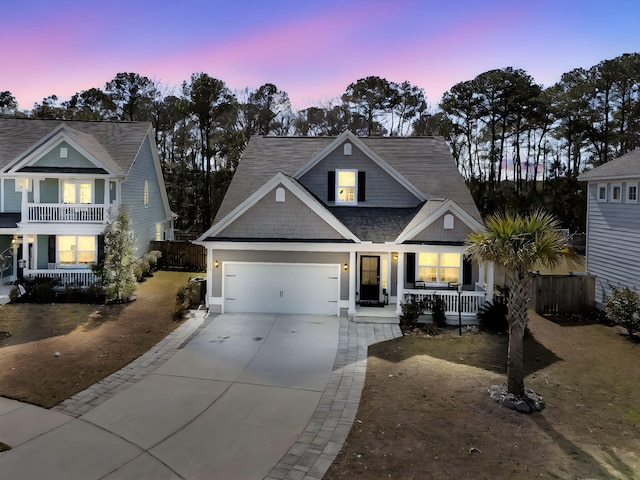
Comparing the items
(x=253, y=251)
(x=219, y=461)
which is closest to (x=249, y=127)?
(x=253, y=251)

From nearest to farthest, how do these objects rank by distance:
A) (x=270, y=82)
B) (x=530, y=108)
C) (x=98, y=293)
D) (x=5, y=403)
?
(x=5, y=403) → (x=98, y=293) → (x=530, y=108) → (x=270, y=82)

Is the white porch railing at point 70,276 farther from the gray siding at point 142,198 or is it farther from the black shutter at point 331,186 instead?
the black shutter at point 331,186

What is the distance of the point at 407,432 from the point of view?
755 cm

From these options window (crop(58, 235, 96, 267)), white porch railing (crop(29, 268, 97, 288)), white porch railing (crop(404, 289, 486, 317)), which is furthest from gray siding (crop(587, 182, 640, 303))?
window (crop(58, 235, 96, 267))

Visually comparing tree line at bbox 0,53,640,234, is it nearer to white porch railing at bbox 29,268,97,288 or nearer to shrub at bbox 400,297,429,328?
white porch railing at bbox 29,268,97,288

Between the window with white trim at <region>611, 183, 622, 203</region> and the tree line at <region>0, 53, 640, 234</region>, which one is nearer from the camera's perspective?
the window with white trim at <region>611, 183, 622, 203</region>

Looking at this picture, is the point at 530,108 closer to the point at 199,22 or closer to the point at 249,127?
the point at 249,127

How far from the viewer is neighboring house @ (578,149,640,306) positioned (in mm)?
16062

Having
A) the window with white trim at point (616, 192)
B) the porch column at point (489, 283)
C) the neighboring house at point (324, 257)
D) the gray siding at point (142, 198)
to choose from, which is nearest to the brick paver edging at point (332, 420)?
the neighboring house at point (324, 257)

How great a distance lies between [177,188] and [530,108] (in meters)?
32.6

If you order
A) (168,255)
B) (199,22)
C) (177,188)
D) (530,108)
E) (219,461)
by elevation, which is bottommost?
(219,461)

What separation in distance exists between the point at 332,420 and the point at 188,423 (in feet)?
8.62

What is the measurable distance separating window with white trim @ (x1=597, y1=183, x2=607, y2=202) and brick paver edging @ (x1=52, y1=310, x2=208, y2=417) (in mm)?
16762

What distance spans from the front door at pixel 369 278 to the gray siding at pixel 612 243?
345 inches
